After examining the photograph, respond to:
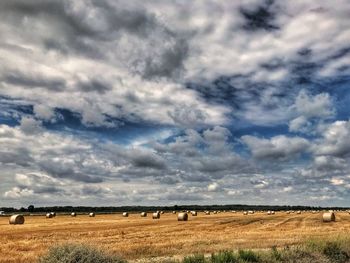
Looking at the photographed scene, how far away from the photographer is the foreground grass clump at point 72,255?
15148 mm

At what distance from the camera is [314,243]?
22.0 meters

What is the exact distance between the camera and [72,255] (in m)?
15.2

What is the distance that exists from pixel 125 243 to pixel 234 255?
10481 millimetres

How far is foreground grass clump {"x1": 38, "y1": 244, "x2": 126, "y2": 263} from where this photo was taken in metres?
15.1

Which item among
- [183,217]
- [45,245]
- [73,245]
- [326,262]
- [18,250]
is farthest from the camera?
[183,217]

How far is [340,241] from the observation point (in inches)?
897

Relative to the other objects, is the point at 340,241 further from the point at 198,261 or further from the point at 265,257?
the point at 198,261

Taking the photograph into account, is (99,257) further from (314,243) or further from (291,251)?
(314,243)

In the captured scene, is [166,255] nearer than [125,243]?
Yes

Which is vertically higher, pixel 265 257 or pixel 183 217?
pixel 183 217

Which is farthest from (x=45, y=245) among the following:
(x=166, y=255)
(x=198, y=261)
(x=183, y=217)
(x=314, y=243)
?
(x=183, y=217)

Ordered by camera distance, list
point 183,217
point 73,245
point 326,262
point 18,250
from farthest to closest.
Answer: point 183,217, point 18,250, point 326,262, point 73,245

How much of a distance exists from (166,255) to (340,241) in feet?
25.2

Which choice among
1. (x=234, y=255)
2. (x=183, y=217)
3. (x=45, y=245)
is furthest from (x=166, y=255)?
(x=183, y=217)
